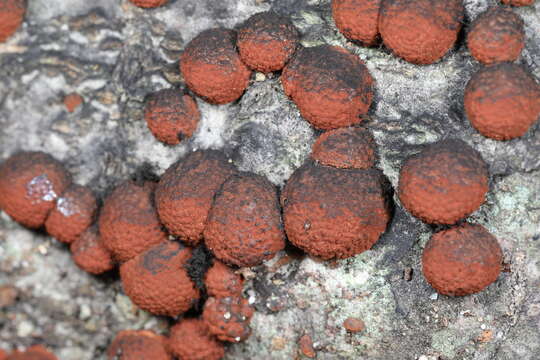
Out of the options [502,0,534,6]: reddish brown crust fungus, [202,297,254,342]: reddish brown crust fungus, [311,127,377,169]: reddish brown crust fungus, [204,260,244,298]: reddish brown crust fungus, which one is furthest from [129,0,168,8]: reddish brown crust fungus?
[502,0,534,6]: reddish brown crust fungus

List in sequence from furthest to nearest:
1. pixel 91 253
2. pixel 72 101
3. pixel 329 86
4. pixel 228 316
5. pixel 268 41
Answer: pixel 72 101 → pixel 91 253 → pixel 228 316 → pixel 268 41 → pixel 329 86

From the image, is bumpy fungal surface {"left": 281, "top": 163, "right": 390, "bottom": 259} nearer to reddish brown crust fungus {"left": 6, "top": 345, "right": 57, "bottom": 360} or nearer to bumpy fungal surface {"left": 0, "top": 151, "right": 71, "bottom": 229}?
bumpy fungal surface {"left": 0, "top": 151, "right": 71, "bottom": 229}

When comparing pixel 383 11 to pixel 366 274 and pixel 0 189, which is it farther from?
pixel 0 189

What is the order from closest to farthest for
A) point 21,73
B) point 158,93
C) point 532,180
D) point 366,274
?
1. point 532,180
2. point 366,274
3. point 158,93
4. point 21,73

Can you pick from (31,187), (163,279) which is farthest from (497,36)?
(31,187)

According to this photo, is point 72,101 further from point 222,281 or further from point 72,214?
point 222,281

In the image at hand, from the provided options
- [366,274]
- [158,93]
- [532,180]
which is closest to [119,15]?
[158,93]
